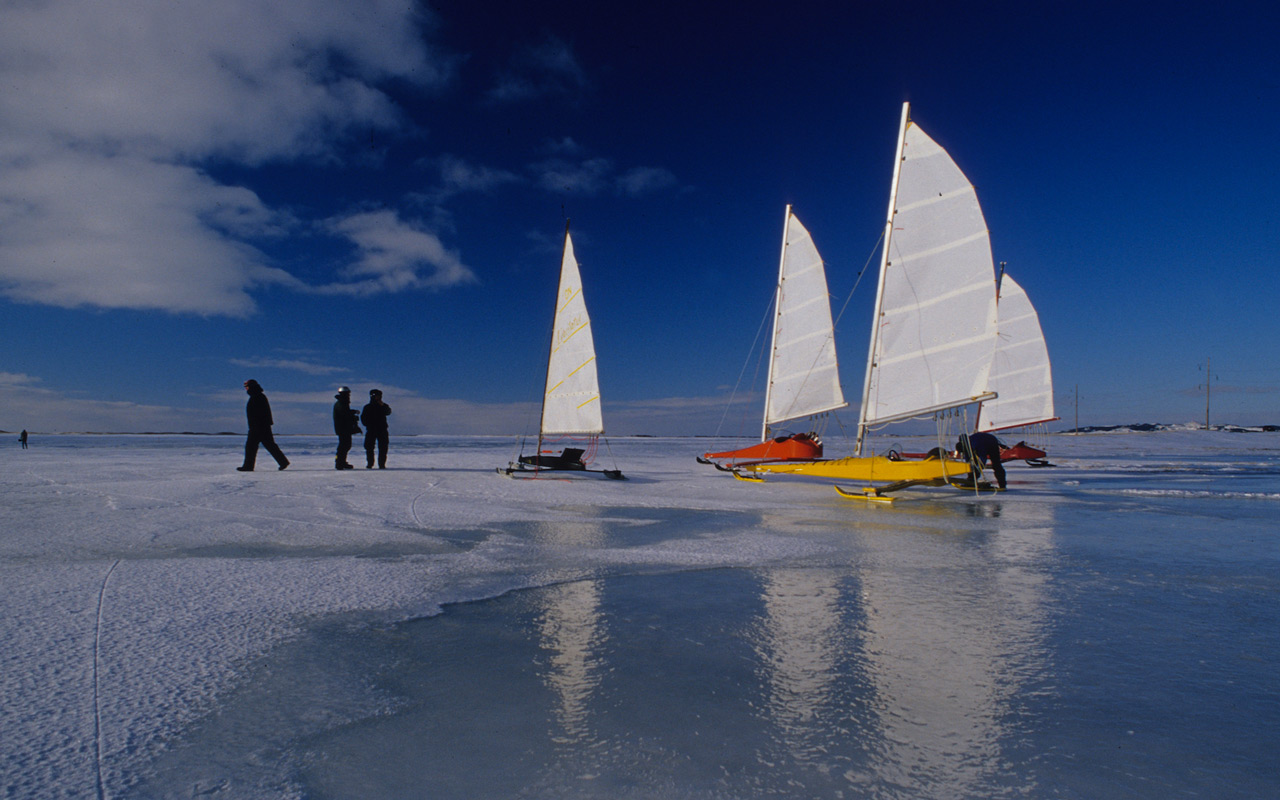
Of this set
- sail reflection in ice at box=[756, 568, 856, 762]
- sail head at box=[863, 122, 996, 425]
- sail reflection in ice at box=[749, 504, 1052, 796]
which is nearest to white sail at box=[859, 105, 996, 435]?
sail head at box=[863, 122, 996, 425]

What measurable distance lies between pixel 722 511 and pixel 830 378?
9318 mm

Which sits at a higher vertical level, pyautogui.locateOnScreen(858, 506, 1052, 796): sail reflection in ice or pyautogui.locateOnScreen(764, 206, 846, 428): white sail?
pyautogui.locateOnScreen(764, 206, 846, 428): white sail

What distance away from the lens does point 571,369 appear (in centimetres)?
1391

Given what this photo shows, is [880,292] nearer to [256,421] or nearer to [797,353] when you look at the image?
[797,353]

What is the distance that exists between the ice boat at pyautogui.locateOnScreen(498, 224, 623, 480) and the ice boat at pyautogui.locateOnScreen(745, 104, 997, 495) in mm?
4634

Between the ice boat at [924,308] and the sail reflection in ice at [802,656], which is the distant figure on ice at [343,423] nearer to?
the ice boat at [924,308]

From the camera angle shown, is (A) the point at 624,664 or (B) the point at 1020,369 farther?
(B) the point at 1020,369

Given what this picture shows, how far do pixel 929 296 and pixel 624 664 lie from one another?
10.5 metres

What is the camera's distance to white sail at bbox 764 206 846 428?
1684 centimetres

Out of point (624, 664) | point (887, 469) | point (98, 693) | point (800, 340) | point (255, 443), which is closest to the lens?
point (98, 693)

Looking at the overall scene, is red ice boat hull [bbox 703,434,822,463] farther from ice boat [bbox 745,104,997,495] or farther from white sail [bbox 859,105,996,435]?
white sail [bbox 859,105,996,435]

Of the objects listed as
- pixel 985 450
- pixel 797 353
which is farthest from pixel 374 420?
pixel 985 450

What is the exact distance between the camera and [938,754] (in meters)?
2.07

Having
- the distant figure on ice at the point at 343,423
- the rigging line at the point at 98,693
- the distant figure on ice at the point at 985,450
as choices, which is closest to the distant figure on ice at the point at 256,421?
the distant figure on ice at the point at 343,423
